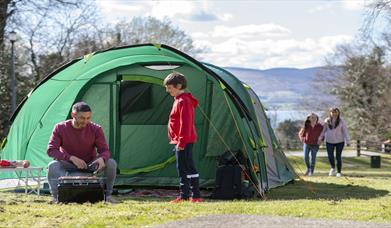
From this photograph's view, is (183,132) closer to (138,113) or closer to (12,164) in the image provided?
(12,164)

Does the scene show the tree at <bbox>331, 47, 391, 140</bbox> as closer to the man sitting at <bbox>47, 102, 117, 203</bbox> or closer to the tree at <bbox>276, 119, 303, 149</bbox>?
the tree at <bbox>276, 119, 303, 149</bbox>

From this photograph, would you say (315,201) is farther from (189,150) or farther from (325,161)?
(325,161)

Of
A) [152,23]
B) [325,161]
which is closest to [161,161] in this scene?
[325,161]

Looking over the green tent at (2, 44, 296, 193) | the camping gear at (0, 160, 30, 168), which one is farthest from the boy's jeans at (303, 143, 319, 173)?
the camping gear at (0, 160, 30, 168)

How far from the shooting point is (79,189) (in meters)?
8.36

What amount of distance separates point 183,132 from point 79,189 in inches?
57.6

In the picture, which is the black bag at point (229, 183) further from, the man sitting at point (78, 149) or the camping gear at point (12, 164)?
the camping gear at point (12, 164)

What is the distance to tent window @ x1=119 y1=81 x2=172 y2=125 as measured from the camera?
454 inches

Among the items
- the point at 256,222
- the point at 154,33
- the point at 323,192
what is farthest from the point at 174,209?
the point at 154,33

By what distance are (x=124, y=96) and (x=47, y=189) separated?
2161mm

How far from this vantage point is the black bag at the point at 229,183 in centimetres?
949

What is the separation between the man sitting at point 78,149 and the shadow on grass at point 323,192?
2.40 m

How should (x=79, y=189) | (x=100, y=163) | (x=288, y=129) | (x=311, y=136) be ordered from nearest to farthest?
(x=79, y=189) < (x=100, y=163) < (x=311, y=136) < (x=288, y=129)

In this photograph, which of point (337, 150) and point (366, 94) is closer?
point (337, 150)
